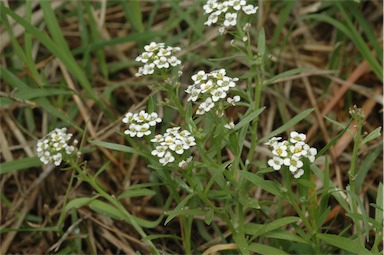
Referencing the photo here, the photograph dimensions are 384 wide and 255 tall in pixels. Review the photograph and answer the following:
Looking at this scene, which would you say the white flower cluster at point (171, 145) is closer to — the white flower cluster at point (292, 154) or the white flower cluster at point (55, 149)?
the white flower cluster at point (292, 154)

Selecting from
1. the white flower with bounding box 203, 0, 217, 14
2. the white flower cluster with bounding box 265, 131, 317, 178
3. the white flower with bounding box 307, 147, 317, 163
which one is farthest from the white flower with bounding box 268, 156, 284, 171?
the white flower with bounding box 203, 0, 217, 14

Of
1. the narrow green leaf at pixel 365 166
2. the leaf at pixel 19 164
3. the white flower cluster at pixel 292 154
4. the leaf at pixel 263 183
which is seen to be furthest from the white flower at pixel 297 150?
the leaf at pixel 19 164

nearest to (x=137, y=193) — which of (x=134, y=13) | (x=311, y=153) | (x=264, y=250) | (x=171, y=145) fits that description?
(x=171, y=145)

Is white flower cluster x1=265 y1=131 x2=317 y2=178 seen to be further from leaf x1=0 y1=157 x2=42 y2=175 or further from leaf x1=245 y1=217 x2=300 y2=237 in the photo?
leaf x1=0 y1=157 x2=42 y2=175

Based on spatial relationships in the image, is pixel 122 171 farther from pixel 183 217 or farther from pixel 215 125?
pixel 215 125

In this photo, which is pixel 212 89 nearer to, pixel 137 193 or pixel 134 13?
pixel 137 193
